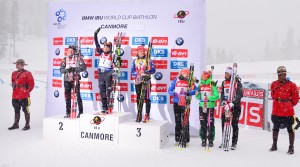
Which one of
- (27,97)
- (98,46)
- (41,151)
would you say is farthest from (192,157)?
(27,97)

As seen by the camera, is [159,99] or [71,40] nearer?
[159,99]

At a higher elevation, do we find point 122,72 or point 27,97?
point 122,72

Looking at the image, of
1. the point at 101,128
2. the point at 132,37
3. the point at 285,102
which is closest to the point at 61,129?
the point at 101,128

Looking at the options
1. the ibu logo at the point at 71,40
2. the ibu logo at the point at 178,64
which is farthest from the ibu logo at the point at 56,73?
the ibu logo at the point at 178,64

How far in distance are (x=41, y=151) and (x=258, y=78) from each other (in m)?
28.1

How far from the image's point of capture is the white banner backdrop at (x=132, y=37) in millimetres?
7448

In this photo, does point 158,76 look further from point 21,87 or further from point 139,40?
point 21,87

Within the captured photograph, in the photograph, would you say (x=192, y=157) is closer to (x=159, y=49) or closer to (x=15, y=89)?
(x=159, y=49)

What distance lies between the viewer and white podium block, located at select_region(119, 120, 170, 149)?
20.1 ft

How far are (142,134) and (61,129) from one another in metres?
1.95

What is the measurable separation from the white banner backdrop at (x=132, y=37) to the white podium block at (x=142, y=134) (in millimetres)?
1473

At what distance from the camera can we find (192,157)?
5.59m

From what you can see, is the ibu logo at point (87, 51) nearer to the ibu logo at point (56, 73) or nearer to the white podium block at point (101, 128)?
the ibu logo at point (56, 73)

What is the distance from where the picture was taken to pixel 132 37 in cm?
786
